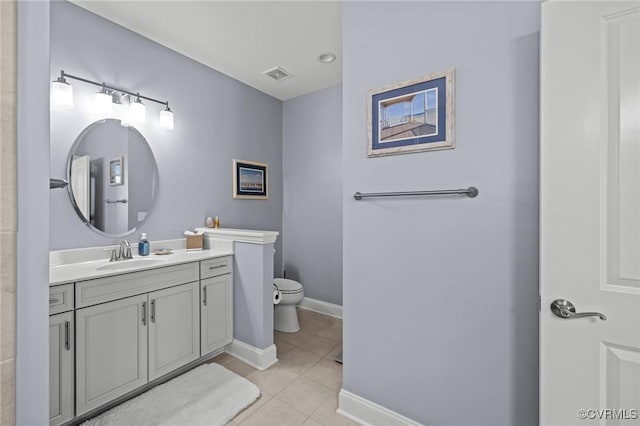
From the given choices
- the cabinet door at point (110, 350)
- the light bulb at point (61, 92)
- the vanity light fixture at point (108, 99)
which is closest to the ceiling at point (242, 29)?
the vanity light fixture at point (108, 99)

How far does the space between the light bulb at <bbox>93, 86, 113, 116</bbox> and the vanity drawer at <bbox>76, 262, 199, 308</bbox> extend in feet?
4.14

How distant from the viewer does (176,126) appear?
8.37 ft

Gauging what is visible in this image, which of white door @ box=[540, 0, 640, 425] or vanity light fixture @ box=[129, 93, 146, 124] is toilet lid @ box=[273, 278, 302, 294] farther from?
white door @ box=[540, 0, 640, 425]

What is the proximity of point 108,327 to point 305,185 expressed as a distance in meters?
2.35

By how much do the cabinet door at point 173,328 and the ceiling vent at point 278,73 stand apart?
2201 millimetres

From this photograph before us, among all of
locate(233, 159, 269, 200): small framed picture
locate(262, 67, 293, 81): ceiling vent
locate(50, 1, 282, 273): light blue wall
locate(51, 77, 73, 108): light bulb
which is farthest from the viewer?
locate(233, 159, 269, 200): small framed picture

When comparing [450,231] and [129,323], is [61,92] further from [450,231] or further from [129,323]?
[450,231]

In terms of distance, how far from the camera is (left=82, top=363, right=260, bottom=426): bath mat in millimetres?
1604

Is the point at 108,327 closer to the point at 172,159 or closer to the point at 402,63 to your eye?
the point at 172,159

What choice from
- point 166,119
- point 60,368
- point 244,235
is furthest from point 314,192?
point 60,368

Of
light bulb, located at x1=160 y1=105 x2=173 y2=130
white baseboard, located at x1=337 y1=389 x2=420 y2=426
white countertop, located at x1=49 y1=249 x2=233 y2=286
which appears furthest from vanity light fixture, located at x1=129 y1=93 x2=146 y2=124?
white baseboard, located at x1=337 y1=389 x2=420 y2=426

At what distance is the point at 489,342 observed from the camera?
1240 millimetres

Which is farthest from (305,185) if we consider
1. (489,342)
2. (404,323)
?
(489,342)

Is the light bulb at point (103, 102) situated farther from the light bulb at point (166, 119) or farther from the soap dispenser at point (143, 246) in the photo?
the soap dispenser at point (143, 246)
